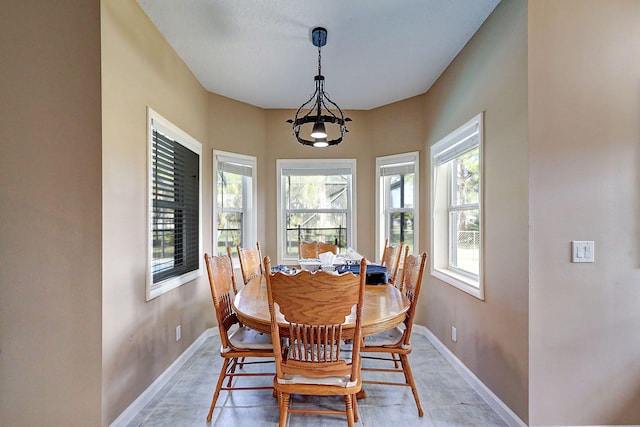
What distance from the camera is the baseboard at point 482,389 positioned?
6.61 feet

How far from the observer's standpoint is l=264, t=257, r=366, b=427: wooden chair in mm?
1571

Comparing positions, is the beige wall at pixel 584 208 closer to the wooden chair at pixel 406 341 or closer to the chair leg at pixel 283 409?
the wooden chair at pixel 406 341

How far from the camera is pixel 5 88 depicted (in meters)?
1.85

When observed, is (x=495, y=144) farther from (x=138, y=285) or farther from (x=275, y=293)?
(x=138, y=285)

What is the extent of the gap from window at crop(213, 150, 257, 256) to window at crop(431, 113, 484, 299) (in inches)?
86.3

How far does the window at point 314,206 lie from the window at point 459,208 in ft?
3.76

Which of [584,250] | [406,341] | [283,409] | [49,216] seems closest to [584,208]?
[584,250]

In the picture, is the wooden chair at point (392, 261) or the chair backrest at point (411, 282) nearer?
the chair backrest at point (411, 282)

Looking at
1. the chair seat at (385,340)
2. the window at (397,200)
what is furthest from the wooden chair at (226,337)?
the window at (397,200)

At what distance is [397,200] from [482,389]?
2.24 metres

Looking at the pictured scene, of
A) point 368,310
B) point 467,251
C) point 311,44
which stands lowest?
point 368,310

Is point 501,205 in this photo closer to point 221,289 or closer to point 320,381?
point 320,381

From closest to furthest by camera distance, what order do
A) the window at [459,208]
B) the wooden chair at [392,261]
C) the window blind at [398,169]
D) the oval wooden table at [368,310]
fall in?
the oval wooden table at [368,310] → the window at [459,208] → the wooden chair at [392,261] → the window blind at [398,169]

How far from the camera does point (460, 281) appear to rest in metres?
2.80
